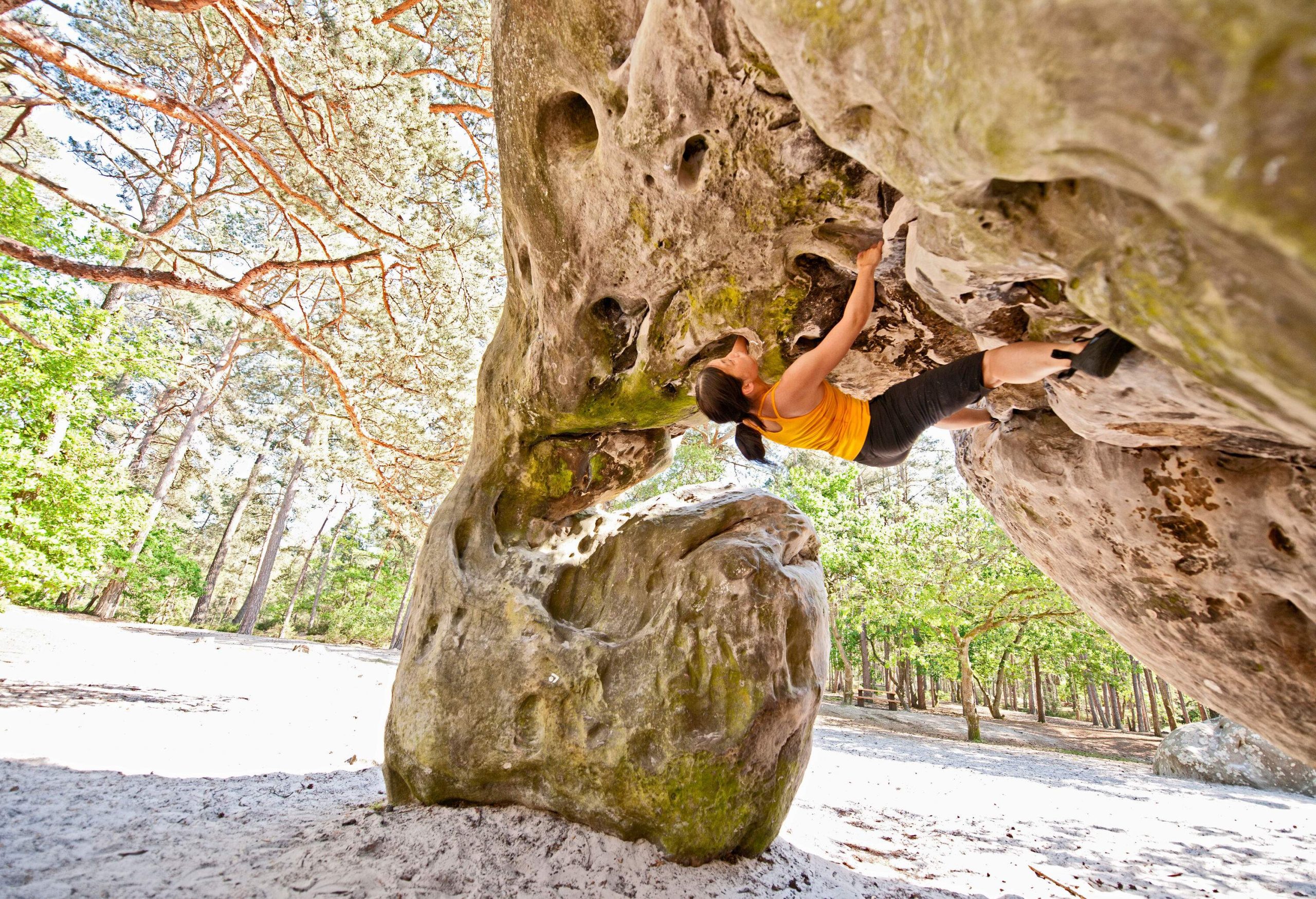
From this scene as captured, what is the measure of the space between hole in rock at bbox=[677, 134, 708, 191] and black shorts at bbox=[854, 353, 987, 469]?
151 centimetres

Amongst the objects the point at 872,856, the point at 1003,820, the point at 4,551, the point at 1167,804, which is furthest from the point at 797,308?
the point at 4,551

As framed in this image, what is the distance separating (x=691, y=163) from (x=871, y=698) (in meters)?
20.6

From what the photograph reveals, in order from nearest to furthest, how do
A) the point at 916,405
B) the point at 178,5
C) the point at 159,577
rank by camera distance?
the point at 916,405, the point at 178,5, the point at 159,577

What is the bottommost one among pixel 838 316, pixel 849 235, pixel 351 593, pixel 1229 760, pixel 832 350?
pixel 1229 760

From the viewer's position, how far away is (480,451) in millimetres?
5234

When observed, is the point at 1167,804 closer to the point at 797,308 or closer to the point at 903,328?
the point at 903,328

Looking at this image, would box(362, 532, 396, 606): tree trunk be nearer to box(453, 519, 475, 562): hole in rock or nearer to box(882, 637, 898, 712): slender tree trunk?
box(882, 637, 898, 712): slender tree trunk

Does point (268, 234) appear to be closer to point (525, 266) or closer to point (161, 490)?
point (161, 490)

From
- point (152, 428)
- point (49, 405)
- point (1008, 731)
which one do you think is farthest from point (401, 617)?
point (1008, 731)

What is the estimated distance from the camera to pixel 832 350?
2912 mm

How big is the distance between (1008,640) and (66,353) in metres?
22.8

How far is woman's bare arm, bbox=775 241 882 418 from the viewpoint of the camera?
2.90 meters

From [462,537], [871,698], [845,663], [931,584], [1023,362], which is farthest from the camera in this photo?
[871,698]

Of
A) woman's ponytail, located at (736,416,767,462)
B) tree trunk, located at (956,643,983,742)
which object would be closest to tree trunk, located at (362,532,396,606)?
tree trunk, located at (956,643,983,742)
